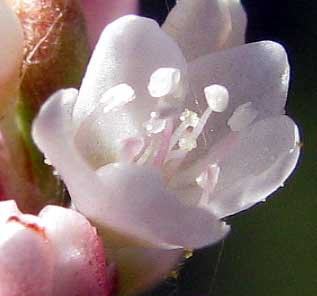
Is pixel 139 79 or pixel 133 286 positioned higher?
pixel 139 79

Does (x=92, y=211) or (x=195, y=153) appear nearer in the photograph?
(x=92, y=211)

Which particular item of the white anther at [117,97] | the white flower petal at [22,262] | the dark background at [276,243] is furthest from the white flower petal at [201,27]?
the dark background at [276,243]

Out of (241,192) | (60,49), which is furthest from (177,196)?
(60,49)

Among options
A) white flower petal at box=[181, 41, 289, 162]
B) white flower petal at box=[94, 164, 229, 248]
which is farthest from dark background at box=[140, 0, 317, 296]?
white flower petal at box=[94, 164, 229, 248]

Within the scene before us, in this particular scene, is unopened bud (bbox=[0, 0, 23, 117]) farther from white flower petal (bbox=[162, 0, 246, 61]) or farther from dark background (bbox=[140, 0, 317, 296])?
dark background (bbox=[140, 0, 317, 296])

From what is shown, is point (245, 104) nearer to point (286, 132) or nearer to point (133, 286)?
point (286, 132)
